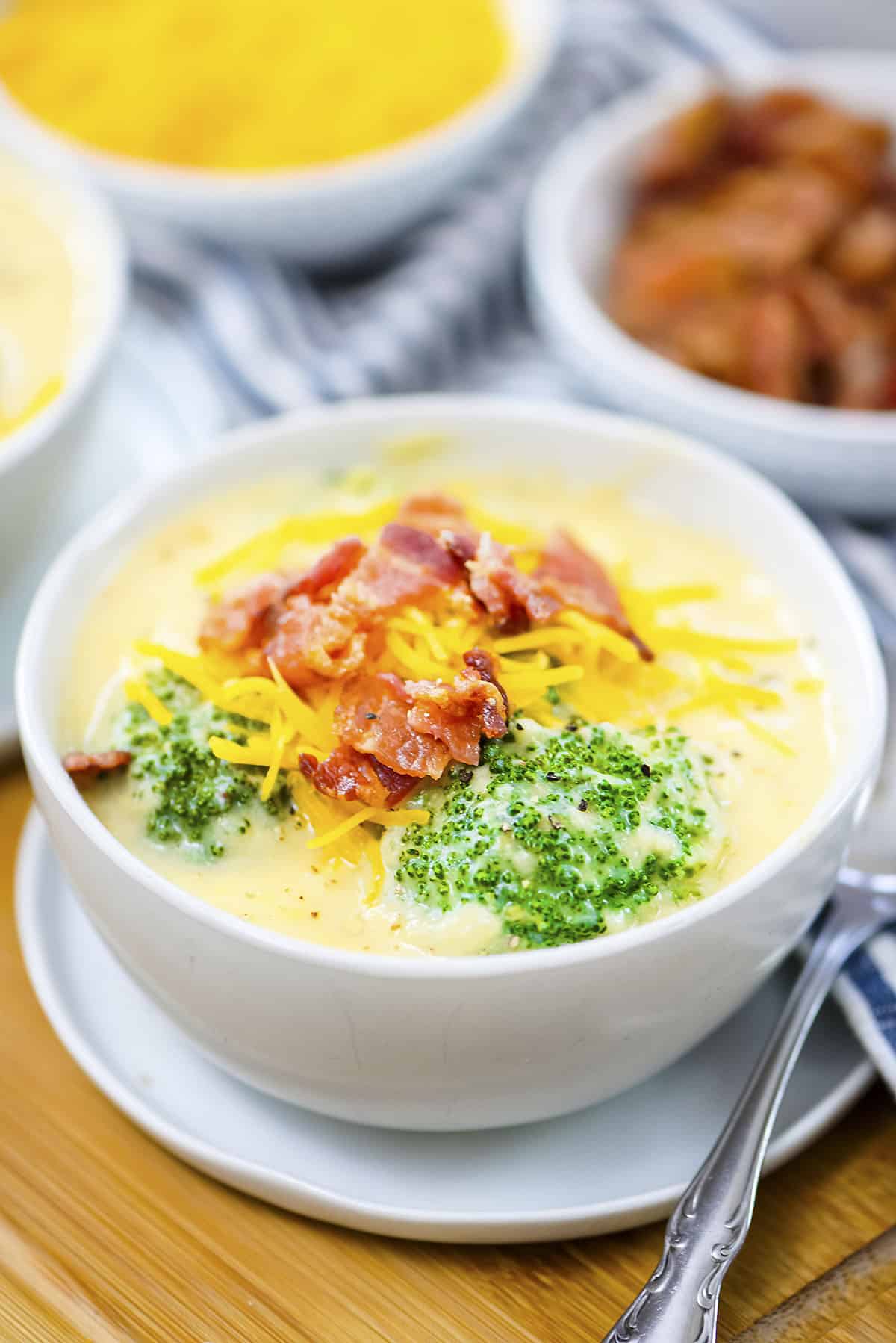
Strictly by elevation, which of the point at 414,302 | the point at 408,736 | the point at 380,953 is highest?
the point at 408,736

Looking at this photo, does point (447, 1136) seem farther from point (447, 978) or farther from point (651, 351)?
point (651, 351)

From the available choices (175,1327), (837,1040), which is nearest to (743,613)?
(837,1040)

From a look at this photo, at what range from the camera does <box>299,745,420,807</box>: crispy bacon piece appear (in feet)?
5.45

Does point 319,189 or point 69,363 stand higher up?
point 69,363

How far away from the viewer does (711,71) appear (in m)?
3.36

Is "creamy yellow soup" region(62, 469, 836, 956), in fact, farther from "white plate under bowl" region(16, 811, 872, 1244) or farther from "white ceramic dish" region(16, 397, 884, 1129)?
"white plate under bowl" region(16, 811, 872, 1244)

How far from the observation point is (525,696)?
176 centimetres

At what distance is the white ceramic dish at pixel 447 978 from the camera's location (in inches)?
59.4

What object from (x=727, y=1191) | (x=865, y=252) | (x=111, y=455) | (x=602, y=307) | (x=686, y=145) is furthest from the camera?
(x=686, y=145)

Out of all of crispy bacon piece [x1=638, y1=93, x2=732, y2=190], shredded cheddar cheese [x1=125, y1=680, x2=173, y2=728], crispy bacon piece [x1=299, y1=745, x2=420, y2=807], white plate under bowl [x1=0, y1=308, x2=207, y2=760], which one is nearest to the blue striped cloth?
white plate under bowl [x1=0, y1=308, x2=207, y2=760]

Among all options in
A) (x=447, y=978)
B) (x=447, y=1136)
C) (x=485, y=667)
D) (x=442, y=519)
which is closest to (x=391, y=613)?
(x=485, y=667)

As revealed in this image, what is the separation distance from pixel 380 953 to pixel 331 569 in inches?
21.1

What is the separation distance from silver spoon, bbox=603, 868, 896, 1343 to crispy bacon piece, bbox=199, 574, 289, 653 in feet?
2.67

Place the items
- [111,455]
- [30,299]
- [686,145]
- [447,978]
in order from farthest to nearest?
[686,145], [111,455], [30,299], [447,978]
